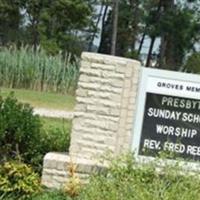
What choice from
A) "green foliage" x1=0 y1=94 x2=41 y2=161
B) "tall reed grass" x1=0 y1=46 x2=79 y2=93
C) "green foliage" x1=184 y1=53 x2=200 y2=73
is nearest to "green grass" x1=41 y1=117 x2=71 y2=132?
"green foliage" x1=0 y1=94 x2=41 y2=161

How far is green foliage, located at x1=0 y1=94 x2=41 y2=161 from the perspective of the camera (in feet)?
24.7

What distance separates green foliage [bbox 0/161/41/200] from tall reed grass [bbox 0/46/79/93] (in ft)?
59.0

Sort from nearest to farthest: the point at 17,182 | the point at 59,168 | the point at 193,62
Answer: the point at 17,182 → the point at 59,168 → the point at 193,62

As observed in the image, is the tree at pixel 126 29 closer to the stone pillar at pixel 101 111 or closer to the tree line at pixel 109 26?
the tree line at pixel 109 26

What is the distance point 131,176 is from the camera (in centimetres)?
637

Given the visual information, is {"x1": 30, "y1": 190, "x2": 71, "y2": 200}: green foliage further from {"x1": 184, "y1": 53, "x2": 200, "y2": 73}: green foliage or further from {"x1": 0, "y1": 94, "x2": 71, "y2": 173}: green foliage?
{"x1": 184, "y1": 53, "x2": 200, "y2": 73}: green foliage

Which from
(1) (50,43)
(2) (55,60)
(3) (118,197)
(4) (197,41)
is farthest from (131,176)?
(1) (50,43)

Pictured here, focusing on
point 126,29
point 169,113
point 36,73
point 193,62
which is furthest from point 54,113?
point 126,29

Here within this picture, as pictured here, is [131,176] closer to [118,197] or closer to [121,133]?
[118,197]

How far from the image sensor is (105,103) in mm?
7516

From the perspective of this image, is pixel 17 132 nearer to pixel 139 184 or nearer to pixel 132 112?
pixel 132 112

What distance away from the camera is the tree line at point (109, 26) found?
3503cm

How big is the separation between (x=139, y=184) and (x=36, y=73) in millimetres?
19649

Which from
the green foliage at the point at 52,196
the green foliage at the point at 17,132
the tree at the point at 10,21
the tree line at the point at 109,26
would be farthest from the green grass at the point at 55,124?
the tree at the point at 10,21
